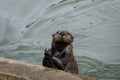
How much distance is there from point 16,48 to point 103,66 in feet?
7.26

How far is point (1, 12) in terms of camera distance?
1018 centimetres

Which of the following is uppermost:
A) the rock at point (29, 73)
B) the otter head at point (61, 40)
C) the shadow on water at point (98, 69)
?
the otter head at point (61, 40)

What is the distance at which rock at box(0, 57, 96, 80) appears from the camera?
3.82 meters

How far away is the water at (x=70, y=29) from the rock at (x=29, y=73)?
107 inches

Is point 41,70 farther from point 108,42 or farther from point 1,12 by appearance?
point 1,12

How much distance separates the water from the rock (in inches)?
107

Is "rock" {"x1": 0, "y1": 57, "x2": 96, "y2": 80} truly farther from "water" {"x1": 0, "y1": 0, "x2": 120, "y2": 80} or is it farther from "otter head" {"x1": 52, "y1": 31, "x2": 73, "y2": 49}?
"water" {"x1": 0, "y1": 0, "x2": 120, "y2": 80}

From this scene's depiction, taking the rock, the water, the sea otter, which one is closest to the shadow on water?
the water

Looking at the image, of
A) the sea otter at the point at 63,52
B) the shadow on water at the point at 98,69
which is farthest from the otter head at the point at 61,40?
the shadow on water at the point at 98,69

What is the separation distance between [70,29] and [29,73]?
201 inches

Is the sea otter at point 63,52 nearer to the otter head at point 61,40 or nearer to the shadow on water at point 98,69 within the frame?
the otter head at point 61,40

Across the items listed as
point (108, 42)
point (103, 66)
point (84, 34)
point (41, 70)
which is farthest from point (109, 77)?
point (41, 70)

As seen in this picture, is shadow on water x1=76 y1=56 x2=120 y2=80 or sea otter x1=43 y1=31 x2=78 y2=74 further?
shadow on water x1=76 y1=56 x2=120 y2=80

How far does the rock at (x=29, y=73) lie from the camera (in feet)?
12.5
